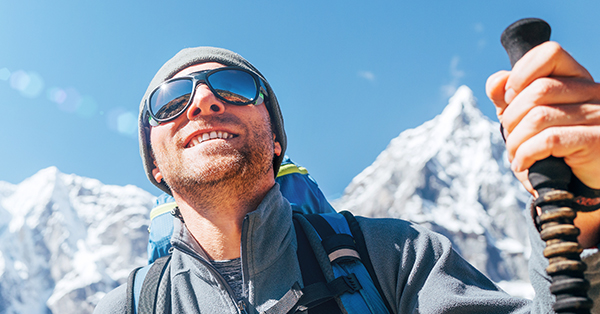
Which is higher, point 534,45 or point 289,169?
point 289,169

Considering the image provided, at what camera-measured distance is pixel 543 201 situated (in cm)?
Answer: 170

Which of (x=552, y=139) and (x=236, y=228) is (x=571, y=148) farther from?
(x=236, y=228)

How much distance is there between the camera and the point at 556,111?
1.76 m

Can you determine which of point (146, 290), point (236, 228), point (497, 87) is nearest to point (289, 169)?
point (236, 228)

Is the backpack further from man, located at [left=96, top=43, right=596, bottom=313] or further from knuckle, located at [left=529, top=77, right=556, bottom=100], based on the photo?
knuckle, located at [left=529, top=77, right=556, bottom=100]

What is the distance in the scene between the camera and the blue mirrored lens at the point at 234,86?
4.49 meters

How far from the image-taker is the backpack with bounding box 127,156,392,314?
10.6 ft

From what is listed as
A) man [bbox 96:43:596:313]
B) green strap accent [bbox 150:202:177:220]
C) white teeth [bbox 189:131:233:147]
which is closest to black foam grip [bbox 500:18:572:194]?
man [bbox 96:43:596:313]

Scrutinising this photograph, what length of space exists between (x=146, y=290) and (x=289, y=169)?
3.94 meters

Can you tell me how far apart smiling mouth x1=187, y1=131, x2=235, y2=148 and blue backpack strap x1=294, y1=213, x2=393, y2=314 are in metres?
1.32

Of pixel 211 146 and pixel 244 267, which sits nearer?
pixel 244 267

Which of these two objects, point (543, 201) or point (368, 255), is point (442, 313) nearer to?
point (368, 255)

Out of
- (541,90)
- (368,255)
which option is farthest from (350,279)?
(541,90)

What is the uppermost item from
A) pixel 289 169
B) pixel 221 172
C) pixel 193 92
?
pixel 289 169
